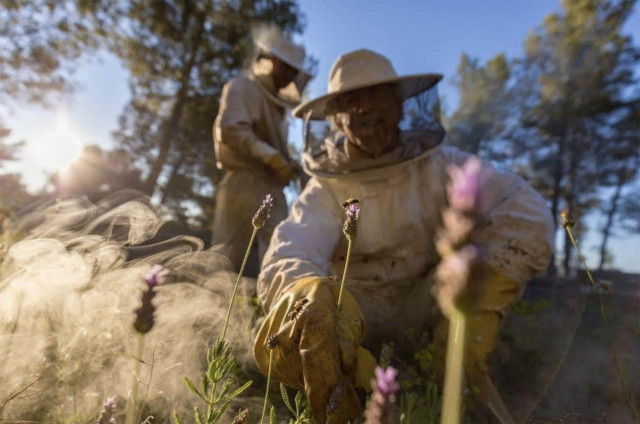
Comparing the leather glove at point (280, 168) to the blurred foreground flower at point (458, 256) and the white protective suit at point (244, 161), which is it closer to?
the white protective suit at point (244, 161)

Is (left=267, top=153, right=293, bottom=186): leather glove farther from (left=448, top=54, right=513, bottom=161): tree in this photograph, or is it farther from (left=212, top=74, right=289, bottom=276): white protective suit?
(left=448, top=54, right=513, bottom=161): tree

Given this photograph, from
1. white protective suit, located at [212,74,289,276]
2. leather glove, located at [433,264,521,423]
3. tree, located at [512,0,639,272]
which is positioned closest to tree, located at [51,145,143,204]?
white protective suit, located at [212,74,289,276]

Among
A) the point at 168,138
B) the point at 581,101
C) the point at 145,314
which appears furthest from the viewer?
the point at 581,101

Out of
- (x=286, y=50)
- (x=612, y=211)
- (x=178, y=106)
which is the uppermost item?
(x=178, y=106)

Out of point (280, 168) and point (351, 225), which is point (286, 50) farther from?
point (351, 225)

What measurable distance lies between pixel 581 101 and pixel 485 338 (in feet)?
58.9

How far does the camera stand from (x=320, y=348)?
1322 mm

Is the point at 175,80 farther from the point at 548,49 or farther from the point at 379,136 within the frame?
the point at 548,49

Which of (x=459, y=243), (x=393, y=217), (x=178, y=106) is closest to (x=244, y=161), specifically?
(x=393, y=217)

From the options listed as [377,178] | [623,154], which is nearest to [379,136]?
[377,178]

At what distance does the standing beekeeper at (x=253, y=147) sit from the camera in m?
4.62

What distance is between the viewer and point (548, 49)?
19.0 metres

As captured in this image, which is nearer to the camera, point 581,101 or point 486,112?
point 581,101

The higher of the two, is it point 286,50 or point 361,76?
point 286,50
